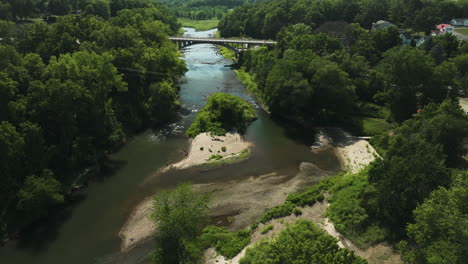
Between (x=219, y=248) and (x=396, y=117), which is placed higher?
(x=396, y=117)

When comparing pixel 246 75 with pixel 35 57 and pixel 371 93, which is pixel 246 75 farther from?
pixel 35 57

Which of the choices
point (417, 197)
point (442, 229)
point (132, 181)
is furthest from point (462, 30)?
point (132, 181)

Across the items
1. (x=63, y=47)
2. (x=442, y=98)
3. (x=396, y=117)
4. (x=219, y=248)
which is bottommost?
(x=219, y=248)

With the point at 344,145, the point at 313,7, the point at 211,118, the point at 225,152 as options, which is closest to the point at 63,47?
the point at 211,118

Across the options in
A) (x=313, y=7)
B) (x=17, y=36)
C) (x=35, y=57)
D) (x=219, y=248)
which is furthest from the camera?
(x=313, y=7)

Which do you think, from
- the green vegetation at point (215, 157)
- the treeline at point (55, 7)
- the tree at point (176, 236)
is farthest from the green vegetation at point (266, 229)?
the treeline at point (55, 7)

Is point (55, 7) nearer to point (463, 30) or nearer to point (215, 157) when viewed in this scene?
point (215, 157)

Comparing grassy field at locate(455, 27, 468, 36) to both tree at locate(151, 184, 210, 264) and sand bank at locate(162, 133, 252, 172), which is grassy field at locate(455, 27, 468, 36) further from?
tree at locate(151, 184, 210, 264)

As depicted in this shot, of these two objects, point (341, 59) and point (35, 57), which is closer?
point (35, 57)

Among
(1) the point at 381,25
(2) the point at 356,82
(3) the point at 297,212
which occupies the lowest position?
(3) the point at 297,212
